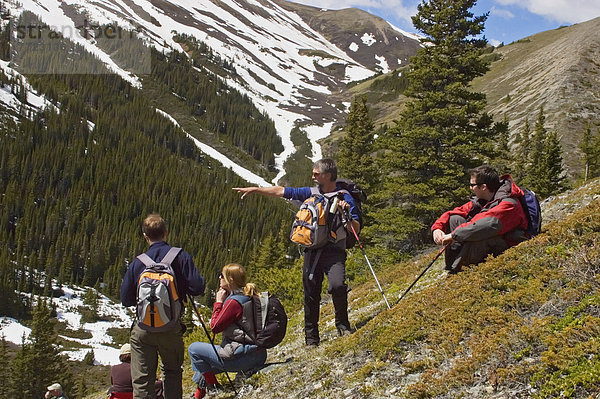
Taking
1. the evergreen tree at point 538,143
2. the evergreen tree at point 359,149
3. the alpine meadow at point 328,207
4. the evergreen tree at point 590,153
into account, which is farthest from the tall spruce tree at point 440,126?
the evergreen tree at point 590,153

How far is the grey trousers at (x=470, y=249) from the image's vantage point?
6.61 metres

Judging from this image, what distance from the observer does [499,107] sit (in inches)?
2399

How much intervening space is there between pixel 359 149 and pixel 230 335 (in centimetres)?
2550

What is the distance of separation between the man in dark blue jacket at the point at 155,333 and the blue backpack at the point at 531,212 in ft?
15.7

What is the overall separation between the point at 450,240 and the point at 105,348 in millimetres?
93295

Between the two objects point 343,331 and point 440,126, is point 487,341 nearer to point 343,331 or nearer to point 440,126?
point 343,331

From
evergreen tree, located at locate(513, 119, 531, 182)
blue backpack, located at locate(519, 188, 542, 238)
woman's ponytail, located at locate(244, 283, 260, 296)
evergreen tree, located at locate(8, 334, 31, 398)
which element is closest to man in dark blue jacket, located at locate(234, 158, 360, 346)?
woman's ponytail, located at locate(244, 283, 260, 296)

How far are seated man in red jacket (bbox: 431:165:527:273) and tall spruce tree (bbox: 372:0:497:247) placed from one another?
43.2 feet

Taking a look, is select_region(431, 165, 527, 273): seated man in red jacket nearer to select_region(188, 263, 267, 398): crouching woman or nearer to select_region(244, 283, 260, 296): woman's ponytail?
select_region(244, 283, 260, 296): woman's ponytail

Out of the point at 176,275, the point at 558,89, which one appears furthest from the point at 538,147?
the point at 176,275

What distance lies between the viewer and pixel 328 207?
6.70 m

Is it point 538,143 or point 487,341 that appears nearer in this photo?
point 487,341

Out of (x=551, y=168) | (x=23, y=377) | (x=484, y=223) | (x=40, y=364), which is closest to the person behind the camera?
(x=484, y=223)

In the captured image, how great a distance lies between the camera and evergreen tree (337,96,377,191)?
99.7 ft
